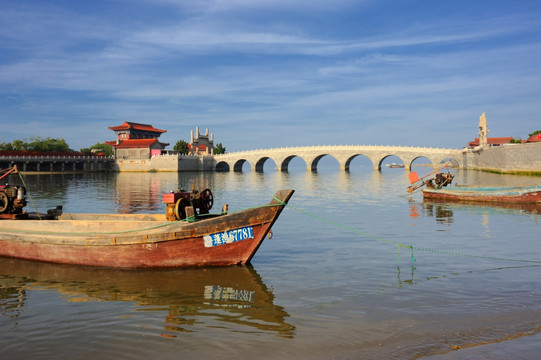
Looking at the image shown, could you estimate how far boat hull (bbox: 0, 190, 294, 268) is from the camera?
8359mm

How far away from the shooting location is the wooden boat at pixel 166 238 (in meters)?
8.37

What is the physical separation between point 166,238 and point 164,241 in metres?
0.11

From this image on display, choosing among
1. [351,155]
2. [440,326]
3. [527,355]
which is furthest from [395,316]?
[351,155]

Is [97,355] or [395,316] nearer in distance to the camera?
[97,355]

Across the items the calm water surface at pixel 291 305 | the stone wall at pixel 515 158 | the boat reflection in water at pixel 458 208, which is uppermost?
the stone wall at pixel 515 158

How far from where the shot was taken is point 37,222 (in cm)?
966

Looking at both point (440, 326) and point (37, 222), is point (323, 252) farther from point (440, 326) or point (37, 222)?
point (37, 222)

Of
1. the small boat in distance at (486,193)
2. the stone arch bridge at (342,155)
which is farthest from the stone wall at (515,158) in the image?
the small boat in distance at (486,193)

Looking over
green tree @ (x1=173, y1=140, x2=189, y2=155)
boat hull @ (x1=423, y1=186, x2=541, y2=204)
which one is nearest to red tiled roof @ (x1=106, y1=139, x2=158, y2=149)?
green tree @ (x1=173, y1=140, x2=189, y2=155)

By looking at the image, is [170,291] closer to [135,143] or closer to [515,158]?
[515,158]

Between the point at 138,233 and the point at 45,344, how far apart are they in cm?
354

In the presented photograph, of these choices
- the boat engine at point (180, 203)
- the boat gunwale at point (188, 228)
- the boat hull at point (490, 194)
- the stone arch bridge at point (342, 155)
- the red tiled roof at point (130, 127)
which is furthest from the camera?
the red tiled roof at point (130, 127)

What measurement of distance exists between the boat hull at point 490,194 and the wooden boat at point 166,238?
1765cm

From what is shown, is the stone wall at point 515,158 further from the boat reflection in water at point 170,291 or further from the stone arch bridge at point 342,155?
the boat reflection in water at point 170,291
